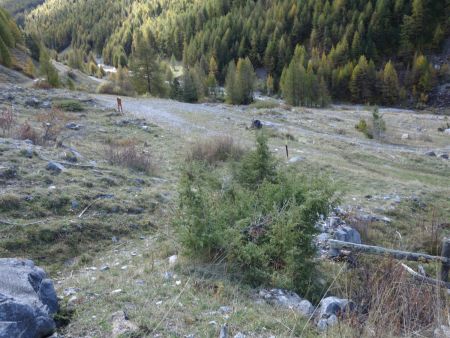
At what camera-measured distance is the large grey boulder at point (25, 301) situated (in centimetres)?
337

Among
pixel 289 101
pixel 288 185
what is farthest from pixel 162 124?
pixel 289 101

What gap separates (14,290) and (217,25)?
119 metres

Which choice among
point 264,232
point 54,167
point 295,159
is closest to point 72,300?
point 264,232

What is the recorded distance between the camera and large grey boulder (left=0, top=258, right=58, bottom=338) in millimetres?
3367

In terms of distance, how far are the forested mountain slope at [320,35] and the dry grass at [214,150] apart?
67222mm

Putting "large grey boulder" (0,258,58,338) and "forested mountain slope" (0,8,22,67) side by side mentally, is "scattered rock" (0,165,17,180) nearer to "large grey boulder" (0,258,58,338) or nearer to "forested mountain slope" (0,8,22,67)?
"large grey boulder" (0,258,58,338)

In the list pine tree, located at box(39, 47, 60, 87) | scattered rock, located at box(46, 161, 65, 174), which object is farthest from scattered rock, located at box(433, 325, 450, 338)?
pine tree, located at box(39, 47, 60, 87)

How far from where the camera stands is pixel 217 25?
113688mm

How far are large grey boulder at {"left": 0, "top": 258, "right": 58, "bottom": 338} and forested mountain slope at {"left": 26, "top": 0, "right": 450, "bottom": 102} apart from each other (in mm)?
79655

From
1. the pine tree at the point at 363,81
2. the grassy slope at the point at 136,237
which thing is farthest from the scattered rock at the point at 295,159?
the pine tree at the point at 363,81

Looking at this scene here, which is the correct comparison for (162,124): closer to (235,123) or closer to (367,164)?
(235,123)

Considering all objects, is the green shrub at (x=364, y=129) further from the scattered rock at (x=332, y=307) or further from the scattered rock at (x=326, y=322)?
the scattered rock at (x=326, y=322)

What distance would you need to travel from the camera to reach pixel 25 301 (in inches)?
144

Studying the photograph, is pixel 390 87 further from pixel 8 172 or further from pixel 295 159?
pixel 8 172
